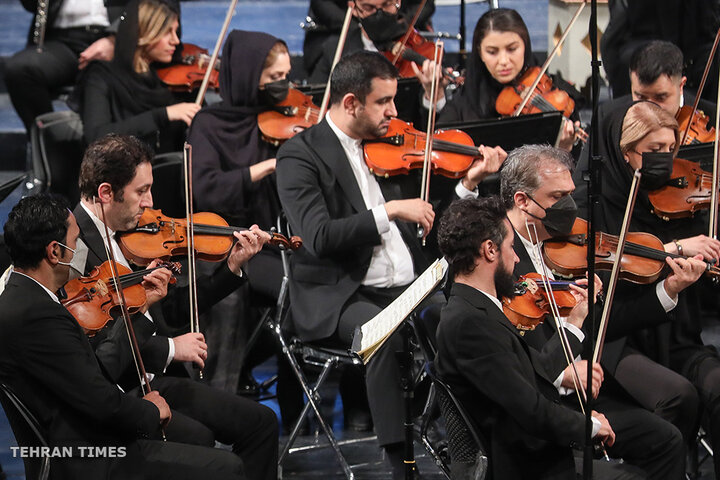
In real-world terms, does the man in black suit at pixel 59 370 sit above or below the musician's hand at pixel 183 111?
below

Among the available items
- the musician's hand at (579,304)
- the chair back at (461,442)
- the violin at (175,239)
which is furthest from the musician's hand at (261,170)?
the chair back at (461,442)

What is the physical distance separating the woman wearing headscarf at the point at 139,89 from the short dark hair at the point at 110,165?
Result: 1.10 m

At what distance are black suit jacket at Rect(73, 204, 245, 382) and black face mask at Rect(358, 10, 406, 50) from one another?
1.71 meters

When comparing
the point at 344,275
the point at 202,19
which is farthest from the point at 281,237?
the point at 202,19

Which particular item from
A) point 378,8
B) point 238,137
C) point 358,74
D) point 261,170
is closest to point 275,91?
point 238,137

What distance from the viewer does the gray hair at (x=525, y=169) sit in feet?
10.7

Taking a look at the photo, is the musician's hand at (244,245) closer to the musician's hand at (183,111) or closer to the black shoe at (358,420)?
the black shoe at (358,420)

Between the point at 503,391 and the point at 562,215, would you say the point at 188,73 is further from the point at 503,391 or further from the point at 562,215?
the point at 503,391

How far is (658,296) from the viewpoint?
3252mm

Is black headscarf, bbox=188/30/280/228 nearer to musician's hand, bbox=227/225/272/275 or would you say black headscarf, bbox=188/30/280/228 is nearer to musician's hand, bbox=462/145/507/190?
musician's hand, bbox=227/225/272/275

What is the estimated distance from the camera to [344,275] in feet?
11.7

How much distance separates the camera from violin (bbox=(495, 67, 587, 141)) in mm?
4289

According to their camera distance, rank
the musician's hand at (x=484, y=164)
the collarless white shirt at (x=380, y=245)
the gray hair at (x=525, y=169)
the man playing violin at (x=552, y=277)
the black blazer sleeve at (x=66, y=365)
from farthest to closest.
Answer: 1. the musician's hand at (x=484, y=164)
2. the collarless white shirt at (x=380, y=245)
3. the gray hair at (x=525, y=169)
4. the man playing violin at (x=552, y=277)
5. the black blazer sleeve at (x=66, y=365)

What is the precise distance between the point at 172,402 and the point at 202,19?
4359 mm
